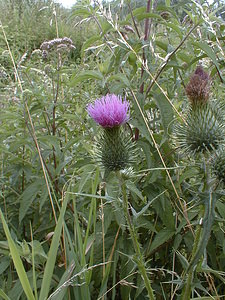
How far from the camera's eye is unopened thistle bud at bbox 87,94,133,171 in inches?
63.2

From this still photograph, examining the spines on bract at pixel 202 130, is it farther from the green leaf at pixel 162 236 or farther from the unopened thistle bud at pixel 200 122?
the green leaf at pixel 162 236

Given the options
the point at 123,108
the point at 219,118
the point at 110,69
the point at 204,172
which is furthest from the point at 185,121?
the point at 110,69

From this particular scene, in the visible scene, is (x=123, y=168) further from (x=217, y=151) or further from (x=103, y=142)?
(x=217, y=151)

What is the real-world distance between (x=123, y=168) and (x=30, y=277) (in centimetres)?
71

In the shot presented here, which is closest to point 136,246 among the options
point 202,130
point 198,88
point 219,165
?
point 219,165

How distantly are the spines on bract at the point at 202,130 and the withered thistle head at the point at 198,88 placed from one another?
0.02 meters

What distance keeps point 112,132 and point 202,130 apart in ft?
1.30

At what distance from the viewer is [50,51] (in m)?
2.90

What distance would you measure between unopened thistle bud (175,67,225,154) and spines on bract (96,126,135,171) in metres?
0.23

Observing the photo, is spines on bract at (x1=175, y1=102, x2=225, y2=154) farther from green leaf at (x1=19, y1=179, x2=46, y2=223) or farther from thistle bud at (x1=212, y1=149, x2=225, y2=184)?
green leaf at (x1=19, y1=179, x2=46, y2=223)

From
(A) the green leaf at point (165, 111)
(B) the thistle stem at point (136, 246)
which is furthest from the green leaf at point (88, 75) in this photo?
(B) the thistle stem at point (136, 246)

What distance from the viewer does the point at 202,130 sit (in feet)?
5.15

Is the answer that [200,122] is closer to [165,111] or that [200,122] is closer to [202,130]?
[202,130]

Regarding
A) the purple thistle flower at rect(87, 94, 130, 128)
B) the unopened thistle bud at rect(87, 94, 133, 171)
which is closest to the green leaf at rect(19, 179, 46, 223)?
the unopened thistle bud at rect(87, 94, 133, 171)
